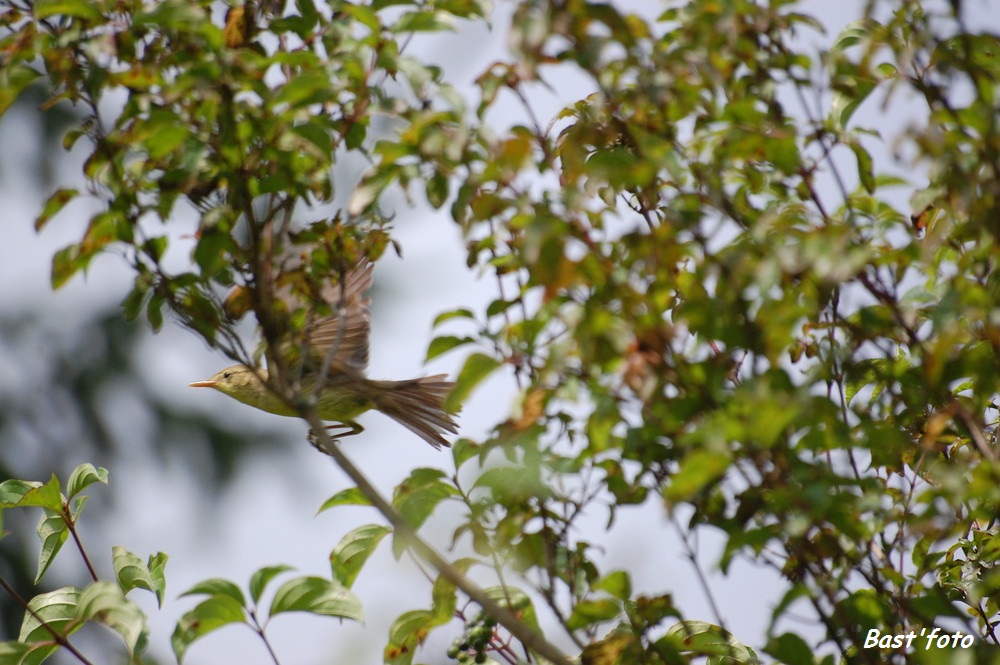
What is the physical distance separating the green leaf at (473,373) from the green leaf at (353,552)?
48 cm

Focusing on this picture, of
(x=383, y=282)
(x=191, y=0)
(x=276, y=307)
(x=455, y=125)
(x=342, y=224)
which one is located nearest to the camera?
(x=455, y=125)

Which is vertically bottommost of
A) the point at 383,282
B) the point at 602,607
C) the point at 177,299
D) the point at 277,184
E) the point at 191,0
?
the point at 602,607

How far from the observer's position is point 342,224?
6.87 feet

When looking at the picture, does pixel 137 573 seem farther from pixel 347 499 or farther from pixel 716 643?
pixel 716 643

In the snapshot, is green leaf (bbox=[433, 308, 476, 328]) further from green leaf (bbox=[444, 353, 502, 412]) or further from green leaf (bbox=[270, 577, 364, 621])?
green leaf (bbox=[270, 577, 364, 621])

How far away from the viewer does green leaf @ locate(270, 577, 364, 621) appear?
1.80 meters

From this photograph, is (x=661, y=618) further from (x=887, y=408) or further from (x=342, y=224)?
(x=342, y=224)

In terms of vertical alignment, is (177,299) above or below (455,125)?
below

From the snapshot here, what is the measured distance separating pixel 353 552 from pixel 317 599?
27cm

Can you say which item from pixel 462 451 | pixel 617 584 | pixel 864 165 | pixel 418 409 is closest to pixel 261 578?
pixel 462 451

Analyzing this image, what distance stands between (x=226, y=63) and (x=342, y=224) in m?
0.47

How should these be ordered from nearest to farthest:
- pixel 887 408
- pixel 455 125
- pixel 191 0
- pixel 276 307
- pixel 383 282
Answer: pixel 455 125
pixel 191 0
pixel 276 307
pixel 887 408
pixel 383 282

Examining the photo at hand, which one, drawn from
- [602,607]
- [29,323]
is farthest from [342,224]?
[29,323]

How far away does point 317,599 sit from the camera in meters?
1.83
